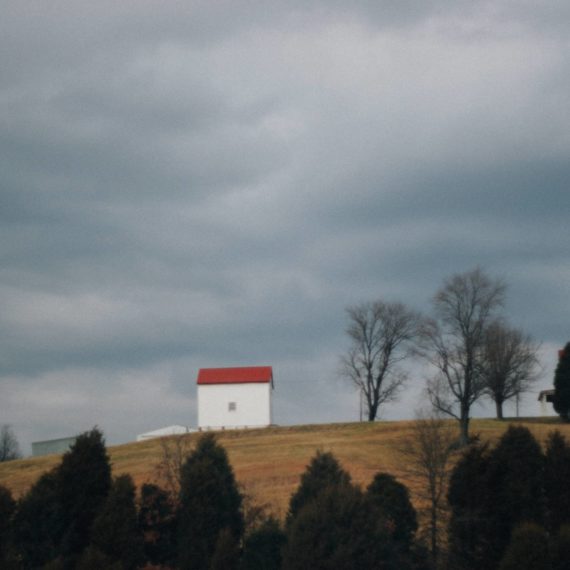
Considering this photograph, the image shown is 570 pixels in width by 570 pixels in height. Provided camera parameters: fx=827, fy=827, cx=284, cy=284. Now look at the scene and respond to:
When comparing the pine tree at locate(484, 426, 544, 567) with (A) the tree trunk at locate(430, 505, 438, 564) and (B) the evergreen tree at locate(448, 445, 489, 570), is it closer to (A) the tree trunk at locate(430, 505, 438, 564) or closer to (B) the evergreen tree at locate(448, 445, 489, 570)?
(B) the evergreen tree at locate(448, 445, 489, 570)

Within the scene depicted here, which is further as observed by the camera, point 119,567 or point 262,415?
point 262,415

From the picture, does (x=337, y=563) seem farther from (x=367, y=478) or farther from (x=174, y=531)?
(x=367, y=478)

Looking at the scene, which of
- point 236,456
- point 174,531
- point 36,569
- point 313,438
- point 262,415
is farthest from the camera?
point 262,415

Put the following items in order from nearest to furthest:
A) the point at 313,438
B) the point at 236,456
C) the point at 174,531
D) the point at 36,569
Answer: the point at 36,569
the point at 174,531
the point at 236,456
the point at 313,438

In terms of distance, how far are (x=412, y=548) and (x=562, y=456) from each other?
5502 millimetres

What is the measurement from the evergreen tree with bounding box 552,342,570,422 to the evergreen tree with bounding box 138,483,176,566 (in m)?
55.8

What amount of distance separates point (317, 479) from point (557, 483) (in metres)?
7.94

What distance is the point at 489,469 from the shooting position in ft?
84.4

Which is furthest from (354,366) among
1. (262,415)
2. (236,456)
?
(236,456)

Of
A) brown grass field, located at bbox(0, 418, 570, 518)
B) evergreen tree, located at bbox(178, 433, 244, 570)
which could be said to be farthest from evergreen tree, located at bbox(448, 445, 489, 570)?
brown grass field, located at bbox(0, 418, 570, 518)

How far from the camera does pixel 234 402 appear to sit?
269 ft

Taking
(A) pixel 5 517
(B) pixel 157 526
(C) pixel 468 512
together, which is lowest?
(B) pixel 157 526

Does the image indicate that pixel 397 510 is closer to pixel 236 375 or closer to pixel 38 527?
pixel 38 527

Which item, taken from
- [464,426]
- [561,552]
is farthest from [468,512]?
[464,426]
